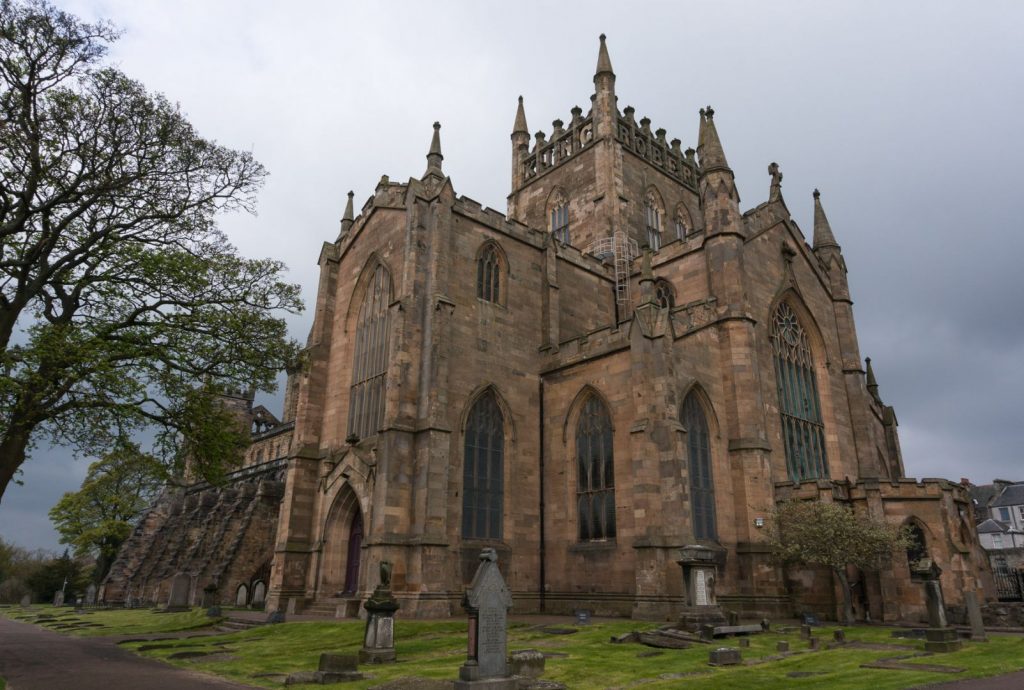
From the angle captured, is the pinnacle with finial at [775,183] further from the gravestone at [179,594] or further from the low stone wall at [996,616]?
the gravestone at [179,594]

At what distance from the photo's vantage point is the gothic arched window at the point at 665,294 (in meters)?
29.2

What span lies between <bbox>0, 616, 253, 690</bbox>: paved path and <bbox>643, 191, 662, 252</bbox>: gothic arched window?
30.8 m

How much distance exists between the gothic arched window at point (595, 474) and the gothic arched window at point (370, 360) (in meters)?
7.52

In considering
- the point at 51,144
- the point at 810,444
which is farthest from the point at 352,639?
the point at 810,444

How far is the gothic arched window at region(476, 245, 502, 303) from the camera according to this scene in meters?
26.8

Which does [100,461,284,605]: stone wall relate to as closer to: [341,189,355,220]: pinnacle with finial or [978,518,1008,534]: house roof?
[341,189,355,220]: pinnacle with finial

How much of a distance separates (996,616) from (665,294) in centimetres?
1598

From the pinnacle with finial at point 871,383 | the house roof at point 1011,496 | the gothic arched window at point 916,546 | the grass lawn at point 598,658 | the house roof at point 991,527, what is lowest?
the grass lawn at point 598,658

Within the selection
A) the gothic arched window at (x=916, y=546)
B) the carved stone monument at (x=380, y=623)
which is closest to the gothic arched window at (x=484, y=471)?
the carved stone monument at (x=380, y=623)

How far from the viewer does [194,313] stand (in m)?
16.0

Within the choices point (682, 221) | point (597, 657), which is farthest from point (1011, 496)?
point (597, 657)

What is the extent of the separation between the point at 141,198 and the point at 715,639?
681 inches

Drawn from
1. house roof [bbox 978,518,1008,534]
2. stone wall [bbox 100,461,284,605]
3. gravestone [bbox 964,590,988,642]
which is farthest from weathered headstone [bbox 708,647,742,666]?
house roof [bbox 978,518,1008,534]

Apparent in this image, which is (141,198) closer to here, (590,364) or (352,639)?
(352,639)
